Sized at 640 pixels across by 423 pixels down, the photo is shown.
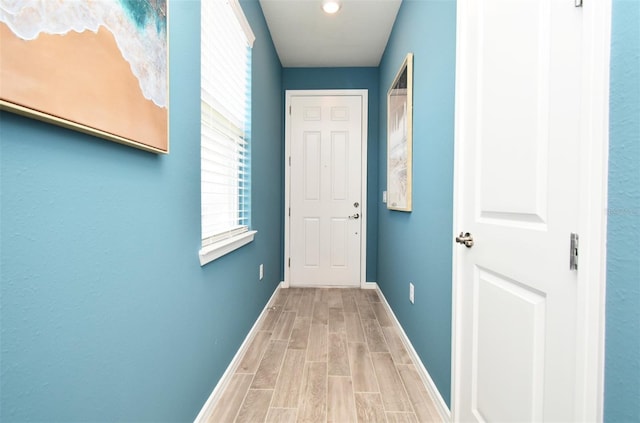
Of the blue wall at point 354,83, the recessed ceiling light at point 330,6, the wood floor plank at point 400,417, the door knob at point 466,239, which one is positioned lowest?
the wood floor plank at point 400,417

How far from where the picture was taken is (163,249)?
40.6 inches

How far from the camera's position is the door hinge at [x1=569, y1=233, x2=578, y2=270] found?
70 centimetres

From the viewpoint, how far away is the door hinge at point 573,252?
704mm

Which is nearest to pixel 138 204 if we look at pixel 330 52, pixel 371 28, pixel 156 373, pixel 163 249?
pixel 163 249

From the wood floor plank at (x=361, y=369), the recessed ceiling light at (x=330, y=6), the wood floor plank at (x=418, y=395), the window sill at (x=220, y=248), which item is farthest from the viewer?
the recessed ceiling light at (x=330, y=6)

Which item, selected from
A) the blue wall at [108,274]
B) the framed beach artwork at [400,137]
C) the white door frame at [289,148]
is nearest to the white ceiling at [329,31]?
the white door frame at [289,148]

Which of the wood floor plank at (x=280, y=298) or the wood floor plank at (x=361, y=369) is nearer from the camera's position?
the wood floor plank at (x=361, y=369)

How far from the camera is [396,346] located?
6.90 feet

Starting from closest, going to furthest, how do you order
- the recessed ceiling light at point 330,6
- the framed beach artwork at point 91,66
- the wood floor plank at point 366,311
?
the framed beach artwork at point 91,66
the recessed ceiling light at point 330,6
the wood floor plank at point 366,311

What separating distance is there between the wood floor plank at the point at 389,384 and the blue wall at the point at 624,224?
41.5 inches

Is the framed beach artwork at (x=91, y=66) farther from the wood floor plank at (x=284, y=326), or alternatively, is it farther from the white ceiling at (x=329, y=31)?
the white ceiling at (x=329, y=31)

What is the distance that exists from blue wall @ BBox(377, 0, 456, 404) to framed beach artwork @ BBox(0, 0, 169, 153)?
4.00 feet

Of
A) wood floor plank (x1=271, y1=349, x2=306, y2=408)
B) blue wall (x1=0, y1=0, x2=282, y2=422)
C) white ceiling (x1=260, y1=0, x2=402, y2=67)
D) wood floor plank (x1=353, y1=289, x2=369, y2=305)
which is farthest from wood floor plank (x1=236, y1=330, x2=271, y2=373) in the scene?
white ceiling (x1=260, y1=0, x2=402, y2=67)

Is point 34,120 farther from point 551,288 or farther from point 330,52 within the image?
point 330,52
